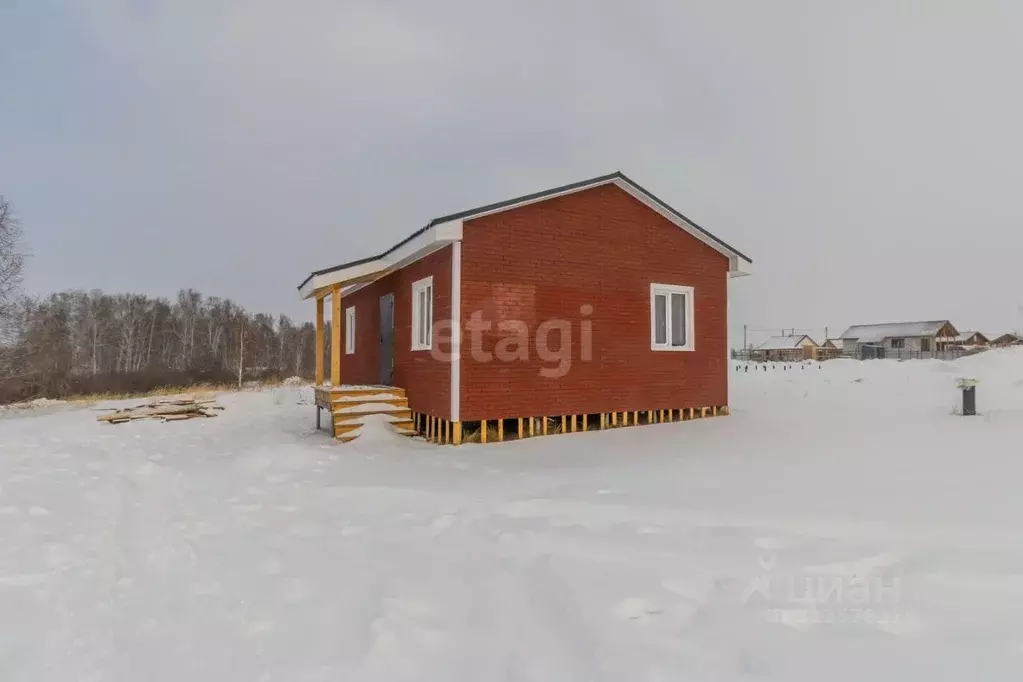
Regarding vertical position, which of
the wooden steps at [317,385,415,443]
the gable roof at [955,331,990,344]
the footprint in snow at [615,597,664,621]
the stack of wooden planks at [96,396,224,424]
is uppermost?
the gable roof at [955,331,990,344]

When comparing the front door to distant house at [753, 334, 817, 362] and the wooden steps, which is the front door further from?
distant house at [753, 334, 817, 362]

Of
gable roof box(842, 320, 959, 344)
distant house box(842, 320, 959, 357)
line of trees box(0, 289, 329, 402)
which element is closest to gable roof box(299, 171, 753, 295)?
line of trees box(0, 289, 329, 402)

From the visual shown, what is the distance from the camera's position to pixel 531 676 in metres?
2.21

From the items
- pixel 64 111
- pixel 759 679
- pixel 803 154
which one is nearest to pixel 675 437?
pixel 759 679

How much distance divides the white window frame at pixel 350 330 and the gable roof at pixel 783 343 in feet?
180

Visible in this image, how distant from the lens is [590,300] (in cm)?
950

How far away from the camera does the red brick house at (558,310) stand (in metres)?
8.60

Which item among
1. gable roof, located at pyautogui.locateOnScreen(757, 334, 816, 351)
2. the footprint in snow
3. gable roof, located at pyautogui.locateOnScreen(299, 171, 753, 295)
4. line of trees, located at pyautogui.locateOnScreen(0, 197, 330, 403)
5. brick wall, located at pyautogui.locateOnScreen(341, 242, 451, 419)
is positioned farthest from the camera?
gable roof, located at pyautogui.locateOnScreen(757, 334, 816, 351)

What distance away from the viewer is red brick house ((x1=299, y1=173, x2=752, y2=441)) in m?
8.60

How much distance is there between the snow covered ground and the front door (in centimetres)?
513

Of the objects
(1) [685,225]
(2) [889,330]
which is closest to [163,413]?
(1) [685,225]

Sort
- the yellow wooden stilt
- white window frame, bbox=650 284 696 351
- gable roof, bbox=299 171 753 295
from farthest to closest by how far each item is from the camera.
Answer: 1. the yellow wooden stilt
2. white window frame, bbox=650 284 696 351
3. gable roof, bbox=299 171 753 295

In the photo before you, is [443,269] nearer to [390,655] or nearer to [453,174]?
[390,655]

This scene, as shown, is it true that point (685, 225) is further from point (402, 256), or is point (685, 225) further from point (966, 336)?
point (966, 336)
